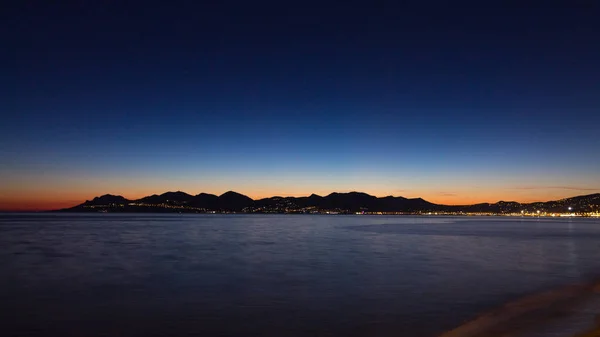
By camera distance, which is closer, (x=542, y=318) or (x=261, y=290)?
(x=542, y=318)

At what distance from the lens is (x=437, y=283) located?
24781 mm

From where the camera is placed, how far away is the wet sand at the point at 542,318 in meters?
14.4

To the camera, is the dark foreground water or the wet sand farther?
the dark foreground water

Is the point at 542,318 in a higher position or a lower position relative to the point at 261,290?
lower

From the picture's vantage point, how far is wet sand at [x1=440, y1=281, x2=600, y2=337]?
47.3 feet

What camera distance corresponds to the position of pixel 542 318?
1664 centimetres

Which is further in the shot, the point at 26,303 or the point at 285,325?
the point at 26,303

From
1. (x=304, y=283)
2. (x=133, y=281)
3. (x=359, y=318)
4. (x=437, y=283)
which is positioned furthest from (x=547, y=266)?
(x=133, y=281)

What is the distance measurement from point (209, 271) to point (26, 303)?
38.0 feet

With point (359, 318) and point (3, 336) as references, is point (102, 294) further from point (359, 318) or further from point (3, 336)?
point (359, 318)

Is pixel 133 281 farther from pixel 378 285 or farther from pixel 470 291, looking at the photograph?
pixel 470 291

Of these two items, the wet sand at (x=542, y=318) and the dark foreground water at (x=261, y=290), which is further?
the dark foreground water at (x=261, y=290)

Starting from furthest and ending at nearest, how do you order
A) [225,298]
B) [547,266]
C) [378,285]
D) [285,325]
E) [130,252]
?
[130,252], [547,266], [378,285], [225,298], [285,325]

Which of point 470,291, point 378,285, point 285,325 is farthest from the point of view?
point 378,285
